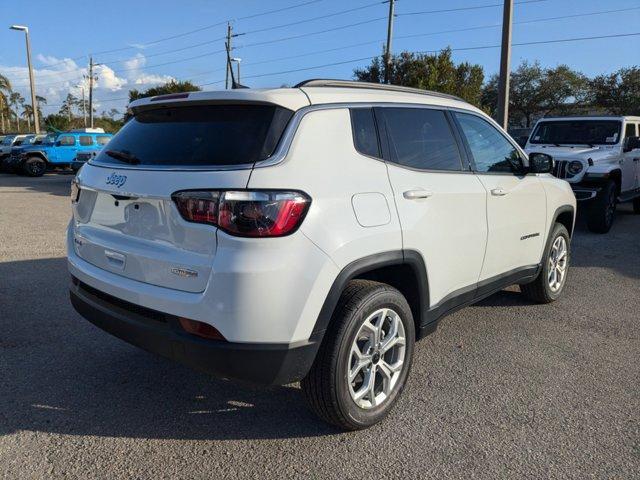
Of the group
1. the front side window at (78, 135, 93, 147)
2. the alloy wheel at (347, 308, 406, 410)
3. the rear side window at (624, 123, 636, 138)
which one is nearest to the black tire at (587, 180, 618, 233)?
the rear side window at (624, 123, 636, 138)

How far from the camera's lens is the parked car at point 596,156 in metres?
8.64

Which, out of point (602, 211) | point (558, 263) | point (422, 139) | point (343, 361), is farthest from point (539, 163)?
point (602, 211)

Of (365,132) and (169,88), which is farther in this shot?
(169,88)

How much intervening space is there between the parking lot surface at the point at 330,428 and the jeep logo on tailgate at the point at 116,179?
1290 millimetres

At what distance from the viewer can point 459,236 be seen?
3439mm

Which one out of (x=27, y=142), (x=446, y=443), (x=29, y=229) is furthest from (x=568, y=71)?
(x=446, y=443)

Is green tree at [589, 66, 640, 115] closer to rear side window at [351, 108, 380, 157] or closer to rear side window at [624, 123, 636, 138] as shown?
rear side window at [624, 123, 636, 138]

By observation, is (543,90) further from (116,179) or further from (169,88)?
(116,179)

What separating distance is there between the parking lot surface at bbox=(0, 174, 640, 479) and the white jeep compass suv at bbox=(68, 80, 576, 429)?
33 cm

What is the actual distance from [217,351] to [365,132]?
4.59ft

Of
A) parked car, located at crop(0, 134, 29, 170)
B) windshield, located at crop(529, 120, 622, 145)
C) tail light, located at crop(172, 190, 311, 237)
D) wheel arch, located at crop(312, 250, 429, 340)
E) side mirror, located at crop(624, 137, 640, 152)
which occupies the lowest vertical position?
parked car, located at crop(0, 134, 29, 170)

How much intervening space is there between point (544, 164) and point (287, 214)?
9.53 ft

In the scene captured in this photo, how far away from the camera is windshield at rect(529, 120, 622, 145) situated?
9.55m

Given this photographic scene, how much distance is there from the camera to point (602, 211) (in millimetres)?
8711
